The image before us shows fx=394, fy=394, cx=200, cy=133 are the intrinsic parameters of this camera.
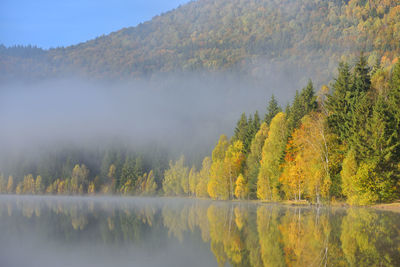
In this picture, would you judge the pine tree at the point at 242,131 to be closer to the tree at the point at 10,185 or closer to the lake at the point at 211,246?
the lake at the point at 211,246

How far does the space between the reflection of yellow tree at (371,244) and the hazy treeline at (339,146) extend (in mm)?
20867

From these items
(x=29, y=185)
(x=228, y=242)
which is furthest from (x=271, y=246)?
(x=29, y=185)

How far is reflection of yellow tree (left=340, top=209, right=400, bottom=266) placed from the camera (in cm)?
1561

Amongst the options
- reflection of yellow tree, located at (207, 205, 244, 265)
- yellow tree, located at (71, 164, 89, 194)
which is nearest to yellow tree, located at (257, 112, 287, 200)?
reflection of yellow tree, located at (207, 205, 244, 265)

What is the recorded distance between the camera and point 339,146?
5566 centimetres

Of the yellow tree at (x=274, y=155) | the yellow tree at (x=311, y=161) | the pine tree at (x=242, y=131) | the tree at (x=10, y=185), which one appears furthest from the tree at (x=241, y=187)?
the tree at (x=10, y=185)

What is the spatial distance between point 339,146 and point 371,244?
38178 mm

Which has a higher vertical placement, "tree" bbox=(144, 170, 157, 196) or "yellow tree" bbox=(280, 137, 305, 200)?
"yellow tree" bbox=(280, 137, 305, 200)

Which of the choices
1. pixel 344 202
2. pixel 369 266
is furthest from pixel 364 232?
pixel 344 202

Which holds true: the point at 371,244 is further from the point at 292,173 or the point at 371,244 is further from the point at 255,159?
the point at 255,159

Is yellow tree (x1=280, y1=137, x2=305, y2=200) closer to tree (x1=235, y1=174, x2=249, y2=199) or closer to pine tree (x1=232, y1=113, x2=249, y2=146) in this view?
tree (x1=235, y1=174, x2=249, y2=199)

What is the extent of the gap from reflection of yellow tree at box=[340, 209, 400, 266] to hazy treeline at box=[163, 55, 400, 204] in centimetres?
2087

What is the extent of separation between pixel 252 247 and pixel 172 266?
529 centimetres

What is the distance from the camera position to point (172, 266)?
658 inches
